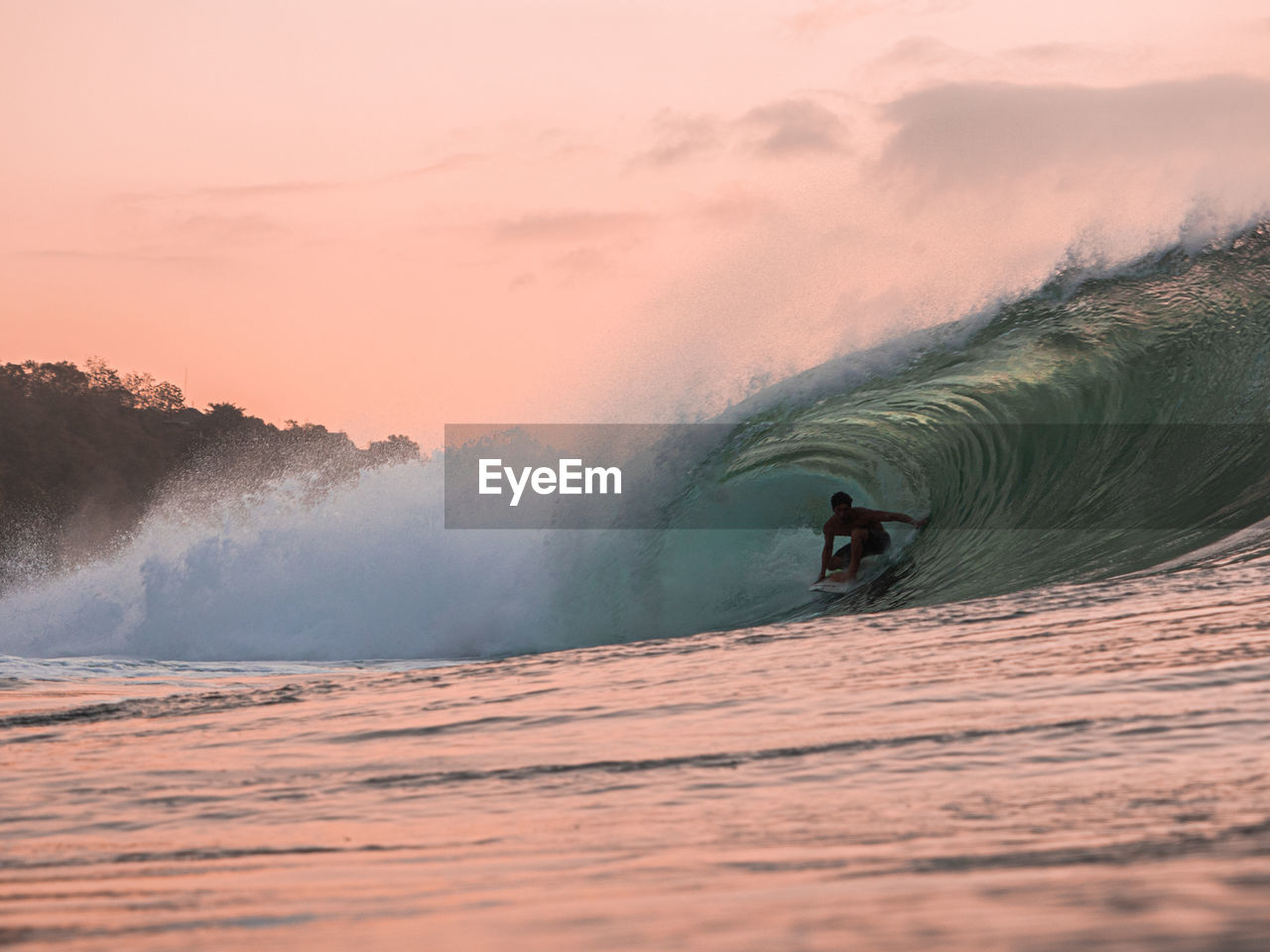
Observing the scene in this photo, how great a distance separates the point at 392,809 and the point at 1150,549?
21.1 feet

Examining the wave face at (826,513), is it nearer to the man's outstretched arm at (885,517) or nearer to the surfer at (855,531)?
the surfer at (855,531)

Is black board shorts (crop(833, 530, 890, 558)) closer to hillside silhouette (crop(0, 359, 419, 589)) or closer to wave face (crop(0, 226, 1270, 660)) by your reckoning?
wave face (crop(0, 226, 1270, 660))

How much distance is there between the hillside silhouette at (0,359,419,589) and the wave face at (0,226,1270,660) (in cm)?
2952

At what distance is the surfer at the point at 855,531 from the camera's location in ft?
31.6

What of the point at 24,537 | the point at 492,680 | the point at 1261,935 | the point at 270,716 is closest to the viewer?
the point at 1261,935

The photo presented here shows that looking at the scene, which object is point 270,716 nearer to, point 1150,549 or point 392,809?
point 392,809

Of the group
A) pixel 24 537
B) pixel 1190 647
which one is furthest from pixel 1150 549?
pixel 24 537

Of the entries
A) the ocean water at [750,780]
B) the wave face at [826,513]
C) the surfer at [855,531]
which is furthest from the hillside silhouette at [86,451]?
the ocean water at [750,780]

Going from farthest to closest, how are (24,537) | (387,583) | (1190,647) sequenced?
(24,537) → (387,583) → (1190,647)

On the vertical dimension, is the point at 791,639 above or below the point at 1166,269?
below

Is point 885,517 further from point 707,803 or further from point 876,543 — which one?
point 707,803

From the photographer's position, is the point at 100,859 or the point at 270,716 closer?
the point at 100,859

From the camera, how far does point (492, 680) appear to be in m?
4.71

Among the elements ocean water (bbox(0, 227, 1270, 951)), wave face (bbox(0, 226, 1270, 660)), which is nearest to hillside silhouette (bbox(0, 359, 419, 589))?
A: wave face (bbox(0, 226, 1270, 660))
